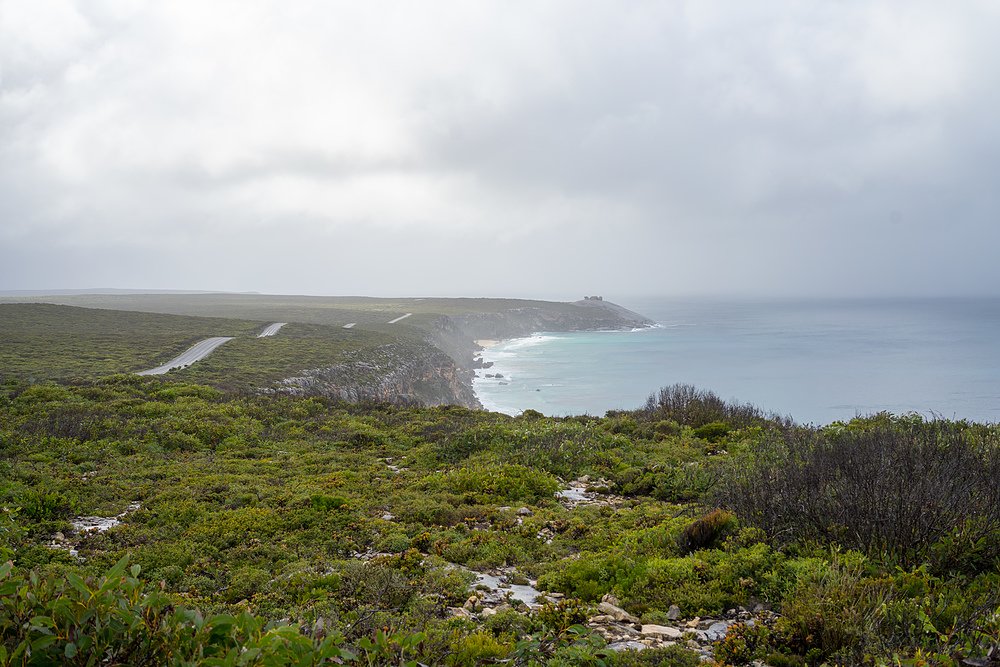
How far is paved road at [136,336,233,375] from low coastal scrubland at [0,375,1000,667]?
23.4 meters

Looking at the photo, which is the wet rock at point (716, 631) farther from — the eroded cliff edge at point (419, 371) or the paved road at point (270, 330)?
the paved road at point (270, 330)

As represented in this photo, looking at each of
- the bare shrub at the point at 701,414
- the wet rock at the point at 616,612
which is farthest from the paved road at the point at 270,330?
the wet rock at the point at 616,612

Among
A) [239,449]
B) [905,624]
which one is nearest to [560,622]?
[905,624]

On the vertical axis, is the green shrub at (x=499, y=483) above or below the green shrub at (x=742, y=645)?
below

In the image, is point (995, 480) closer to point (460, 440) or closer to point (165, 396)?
point (460, 440)

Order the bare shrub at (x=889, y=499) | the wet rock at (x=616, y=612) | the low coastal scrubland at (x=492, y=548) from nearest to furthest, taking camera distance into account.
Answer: the low coastal scrubland at (x=492, y=548) → the wet rock at (x=616, y=612) → the bare shrub at (x=889, y=499)

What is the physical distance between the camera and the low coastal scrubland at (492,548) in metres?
2.73

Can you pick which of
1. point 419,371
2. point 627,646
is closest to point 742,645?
point 627,646

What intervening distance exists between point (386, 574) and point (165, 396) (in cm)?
1936

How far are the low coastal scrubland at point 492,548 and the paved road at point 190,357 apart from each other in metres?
23.4

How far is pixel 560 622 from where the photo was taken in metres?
5.35

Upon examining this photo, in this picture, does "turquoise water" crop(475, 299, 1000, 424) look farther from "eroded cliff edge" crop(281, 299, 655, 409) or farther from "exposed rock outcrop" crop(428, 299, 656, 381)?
"exposed rock outcrop" crop(428, 299, 656, 381)

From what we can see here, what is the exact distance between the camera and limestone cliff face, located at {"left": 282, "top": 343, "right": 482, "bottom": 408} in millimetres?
37062

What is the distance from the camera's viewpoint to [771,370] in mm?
89312
